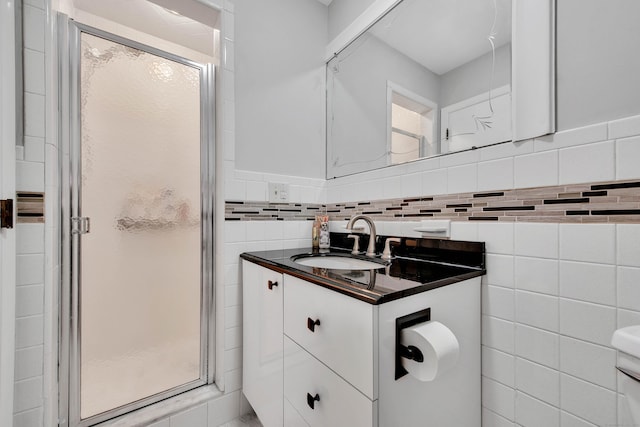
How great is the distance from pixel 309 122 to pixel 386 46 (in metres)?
0.59

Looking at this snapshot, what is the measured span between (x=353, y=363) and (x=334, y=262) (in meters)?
0.70

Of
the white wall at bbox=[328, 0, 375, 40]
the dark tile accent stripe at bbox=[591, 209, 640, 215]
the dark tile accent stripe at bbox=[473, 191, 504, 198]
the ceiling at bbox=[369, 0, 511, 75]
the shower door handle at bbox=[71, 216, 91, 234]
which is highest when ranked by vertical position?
the white wall at bbox=[328, 0, 375, 40]

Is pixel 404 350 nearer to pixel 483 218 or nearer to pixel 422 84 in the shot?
pixel 483 218

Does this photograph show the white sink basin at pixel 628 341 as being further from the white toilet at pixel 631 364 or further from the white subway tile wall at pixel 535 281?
the white subway tile wall at pixel 535 281

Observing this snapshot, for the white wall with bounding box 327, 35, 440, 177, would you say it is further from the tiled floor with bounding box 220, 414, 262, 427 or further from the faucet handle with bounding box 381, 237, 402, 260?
the tiled floor with bounding box 220, 414, 262, 427

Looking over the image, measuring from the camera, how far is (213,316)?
1400 millimetres

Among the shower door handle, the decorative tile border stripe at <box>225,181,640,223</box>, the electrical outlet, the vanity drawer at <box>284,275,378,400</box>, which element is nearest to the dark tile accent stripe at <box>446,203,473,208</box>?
the decorative tile border stripe at <box>225,181,640,223</box>

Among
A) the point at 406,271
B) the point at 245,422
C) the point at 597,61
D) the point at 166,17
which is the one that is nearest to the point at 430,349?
the point at 406,271

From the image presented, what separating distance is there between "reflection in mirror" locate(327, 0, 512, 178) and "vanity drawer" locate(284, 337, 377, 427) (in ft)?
3.09

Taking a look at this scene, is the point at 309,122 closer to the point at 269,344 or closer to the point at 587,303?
the point at 269,344

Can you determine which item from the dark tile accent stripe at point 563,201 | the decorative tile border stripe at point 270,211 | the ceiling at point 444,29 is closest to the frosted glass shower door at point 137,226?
the decorative tile border stripe at point 270,211

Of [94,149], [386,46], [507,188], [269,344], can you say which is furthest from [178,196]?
[507,188]

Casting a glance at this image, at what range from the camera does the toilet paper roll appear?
615 mm

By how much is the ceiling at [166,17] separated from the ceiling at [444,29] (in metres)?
0.94
